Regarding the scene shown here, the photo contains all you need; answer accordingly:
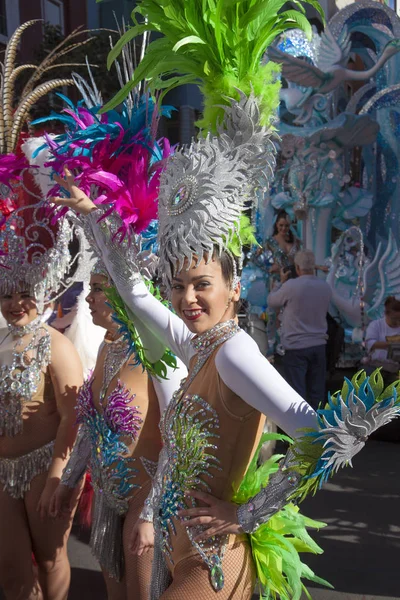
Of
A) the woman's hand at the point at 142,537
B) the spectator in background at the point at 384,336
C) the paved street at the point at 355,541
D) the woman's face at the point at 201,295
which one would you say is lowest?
the paved street at the point at 355,541

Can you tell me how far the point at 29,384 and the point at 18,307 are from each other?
0.33 metres

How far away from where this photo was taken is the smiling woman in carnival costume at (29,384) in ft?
9.41

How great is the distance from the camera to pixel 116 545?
2586mm

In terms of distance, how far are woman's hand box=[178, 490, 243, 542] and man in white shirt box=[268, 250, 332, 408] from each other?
13.8ft

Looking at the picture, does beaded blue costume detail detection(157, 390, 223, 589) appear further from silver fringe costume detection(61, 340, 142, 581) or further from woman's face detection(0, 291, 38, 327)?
woman's face detection(0, 291, 38, 327)

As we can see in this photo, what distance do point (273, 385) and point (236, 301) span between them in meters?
0.37

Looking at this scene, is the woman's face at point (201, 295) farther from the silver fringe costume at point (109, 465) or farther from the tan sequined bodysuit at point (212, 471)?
the silver fringe costume at point (109, 465)

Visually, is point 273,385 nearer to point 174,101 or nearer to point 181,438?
point 181,438

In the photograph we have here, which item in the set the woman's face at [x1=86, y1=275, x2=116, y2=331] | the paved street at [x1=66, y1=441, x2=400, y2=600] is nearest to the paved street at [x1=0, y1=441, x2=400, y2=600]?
the paved street at [x1=66, y1=441, x2=400, y2=600]

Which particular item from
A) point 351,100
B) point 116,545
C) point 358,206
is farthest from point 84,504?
point 351,100

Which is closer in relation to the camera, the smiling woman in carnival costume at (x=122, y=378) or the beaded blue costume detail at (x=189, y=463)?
the beaded blue costume detail at (x=189, y=463)

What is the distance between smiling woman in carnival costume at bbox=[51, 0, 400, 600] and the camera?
5.50ft

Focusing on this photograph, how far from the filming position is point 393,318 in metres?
6.70

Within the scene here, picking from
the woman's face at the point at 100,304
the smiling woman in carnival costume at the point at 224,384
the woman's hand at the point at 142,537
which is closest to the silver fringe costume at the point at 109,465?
the woman's face at the point at 100,304
